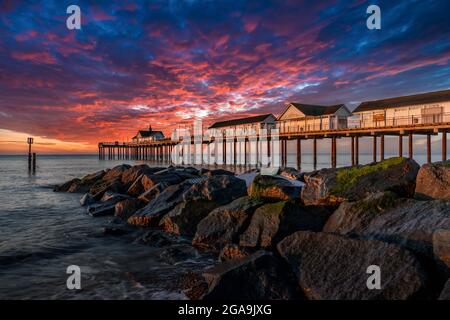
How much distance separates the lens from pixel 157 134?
90562mm

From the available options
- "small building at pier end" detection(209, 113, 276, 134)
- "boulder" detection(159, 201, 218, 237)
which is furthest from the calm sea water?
"small building at pier end" detection(209, 113, 276, 134)

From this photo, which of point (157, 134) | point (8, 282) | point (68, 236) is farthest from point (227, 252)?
point (157, 134)

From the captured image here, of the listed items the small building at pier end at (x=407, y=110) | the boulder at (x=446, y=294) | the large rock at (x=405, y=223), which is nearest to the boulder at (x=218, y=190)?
the large rock at (x=405, y=223)

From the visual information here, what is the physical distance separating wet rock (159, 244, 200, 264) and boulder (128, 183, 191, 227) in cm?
286

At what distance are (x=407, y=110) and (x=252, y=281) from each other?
112 ft

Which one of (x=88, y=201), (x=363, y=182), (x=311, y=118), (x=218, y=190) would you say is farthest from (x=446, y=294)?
(x=311, y=118)

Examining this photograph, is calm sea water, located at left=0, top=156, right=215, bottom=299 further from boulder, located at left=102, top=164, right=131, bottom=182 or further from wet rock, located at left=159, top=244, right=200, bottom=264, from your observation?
boulder, located at left=102, top=164, right=131, bottom=182

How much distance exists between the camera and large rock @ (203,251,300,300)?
4719 millimetres

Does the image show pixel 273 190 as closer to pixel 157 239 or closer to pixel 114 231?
pixel 157 239

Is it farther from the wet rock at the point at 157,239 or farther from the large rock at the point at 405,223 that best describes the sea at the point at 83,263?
the large rock at the point at 405,223
